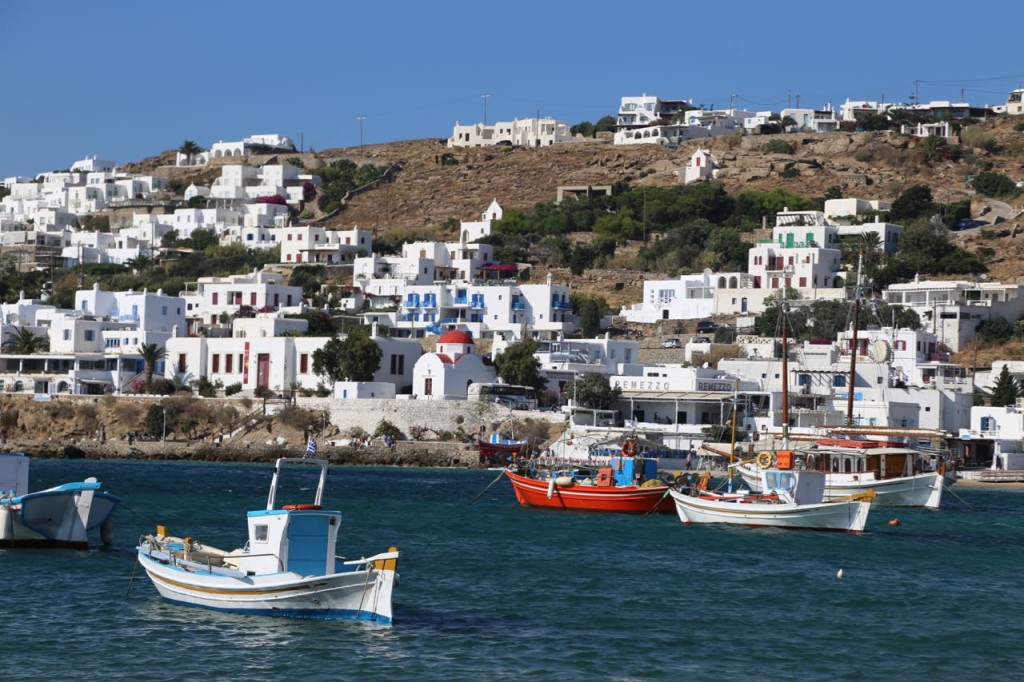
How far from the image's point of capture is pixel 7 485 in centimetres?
3688

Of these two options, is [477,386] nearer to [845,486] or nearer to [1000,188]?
[845,486]

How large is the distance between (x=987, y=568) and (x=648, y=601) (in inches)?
456

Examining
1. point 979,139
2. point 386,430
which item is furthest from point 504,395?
point 979,139

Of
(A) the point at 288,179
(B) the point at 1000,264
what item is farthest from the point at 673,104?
(B) the point at 1000,264

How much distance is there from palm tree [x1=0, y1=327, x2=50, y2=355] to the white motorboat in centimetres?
5538

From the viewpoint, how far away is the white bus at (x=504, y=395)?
8144 cm

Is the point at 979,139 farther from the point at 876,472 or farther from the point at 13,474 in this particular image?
the point at 13,474

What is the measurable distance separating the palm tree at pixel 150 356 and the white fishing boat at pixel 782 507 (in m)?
48.7

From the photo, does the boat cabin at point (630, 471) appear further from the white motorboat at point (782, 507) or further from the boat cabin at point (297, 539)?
the boat cabin at point (297, 539)

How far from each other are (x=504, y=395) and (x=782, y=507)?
37.7 meters

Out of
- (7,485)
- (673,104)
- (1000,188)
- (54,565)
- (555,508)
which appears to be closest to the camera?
(54,565)

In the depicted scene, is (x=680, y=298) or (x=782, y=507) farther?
(x=680, y=298)

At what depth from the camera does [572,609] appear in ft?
98.2

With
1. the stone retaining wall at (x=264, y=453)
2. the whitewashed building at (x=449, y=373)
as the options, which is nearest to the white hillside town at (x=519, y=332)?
the whitewashed building at (x=449, y=373)
